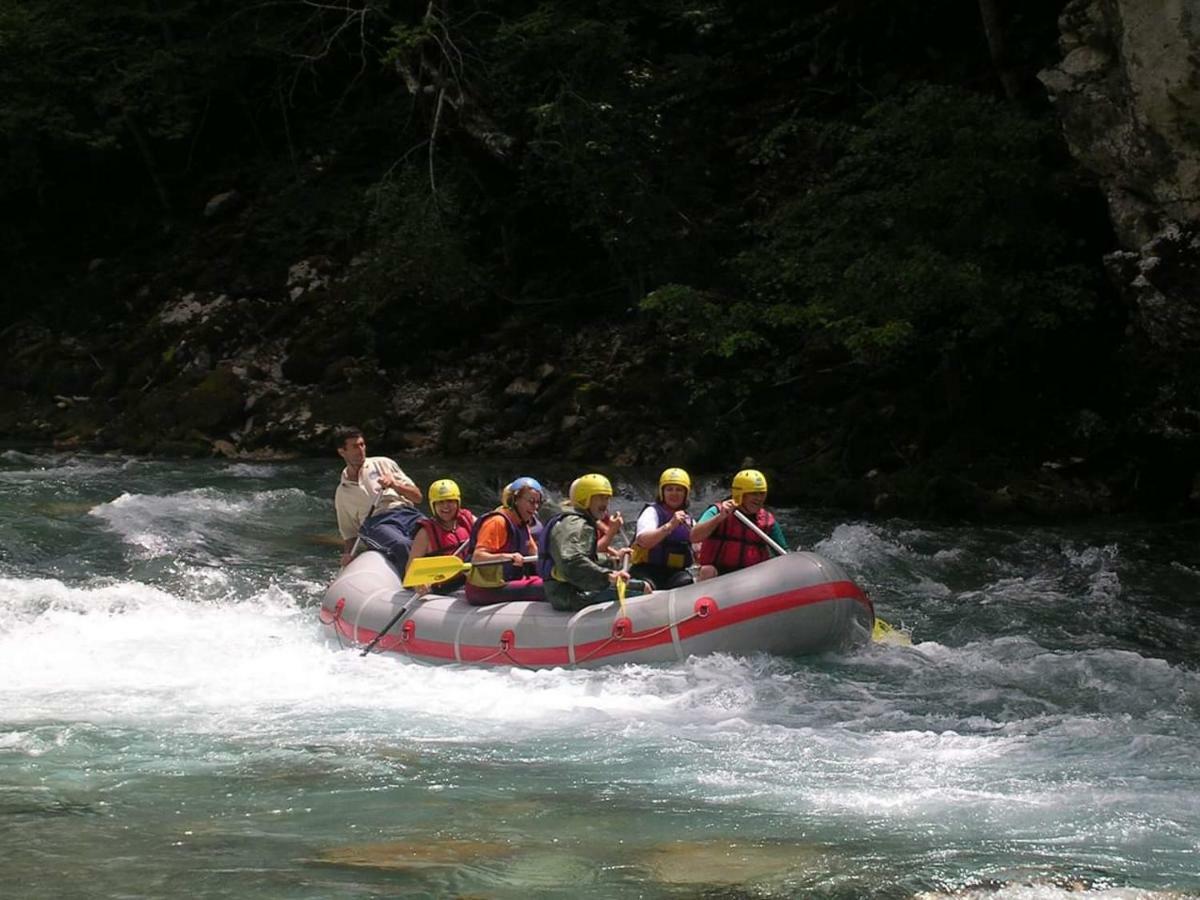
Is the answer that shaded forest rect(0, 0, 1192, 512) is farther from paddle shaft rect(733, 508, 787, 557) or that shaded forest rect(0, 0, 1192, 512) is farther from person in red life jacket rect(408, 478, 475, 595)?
person in red life jacket rect(408, 478, 475, 595)

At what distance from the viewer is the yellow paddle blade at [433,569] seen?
9320mm

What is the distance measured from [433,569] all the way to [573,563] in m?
1.11

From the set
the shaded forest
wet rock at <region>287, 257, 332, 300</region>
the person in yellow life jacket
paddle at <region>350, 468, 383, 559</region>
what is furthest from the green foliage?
wet rock at <region>287, 257, 332, 300</region>

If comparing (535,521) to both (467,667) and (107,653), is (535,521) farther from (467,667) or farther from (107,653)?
(107,653)

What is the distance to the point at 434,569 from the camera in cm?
939

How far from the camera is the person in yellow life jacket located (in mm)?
8734

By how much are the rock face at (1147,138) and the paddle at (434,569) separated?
620 centimetres

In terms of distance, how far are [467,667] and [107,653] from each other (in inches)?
92.7

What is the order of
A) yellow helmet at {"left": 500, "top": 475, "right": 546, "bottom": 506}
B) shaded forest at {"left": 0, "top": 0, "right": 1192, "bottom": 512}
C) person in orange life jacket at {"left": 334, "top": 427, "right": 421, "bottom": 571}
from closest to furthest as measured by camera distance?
yellow helmet at {"left": 500, "top": 475, "right": 546, "bottom": 506}, person in orange life jacket at {"left": 334, "top": 427, "right": 421, "bottom": 571}, shaded forest at {"left": 0, "top": 0, "right": 1192, "bottom": 512}

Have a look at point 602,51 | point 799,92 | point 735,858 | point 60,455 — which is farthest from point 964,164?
point 60,455

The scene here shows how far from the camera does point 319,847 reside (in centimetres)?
551

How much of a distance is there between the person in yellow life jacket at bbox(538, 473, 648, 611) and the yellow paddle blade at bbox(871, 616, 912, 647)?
144 centimetres

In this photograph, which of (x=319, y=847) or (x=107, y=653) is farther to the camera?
(x=107, y=653)

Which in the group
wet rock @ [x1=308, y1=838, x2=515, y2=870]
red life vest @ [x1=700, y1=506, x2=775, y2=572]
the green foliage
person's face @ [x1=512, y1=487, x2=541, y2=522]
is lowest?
wet rock @ [x1=308, y1=838, x2=515, y2=870]
